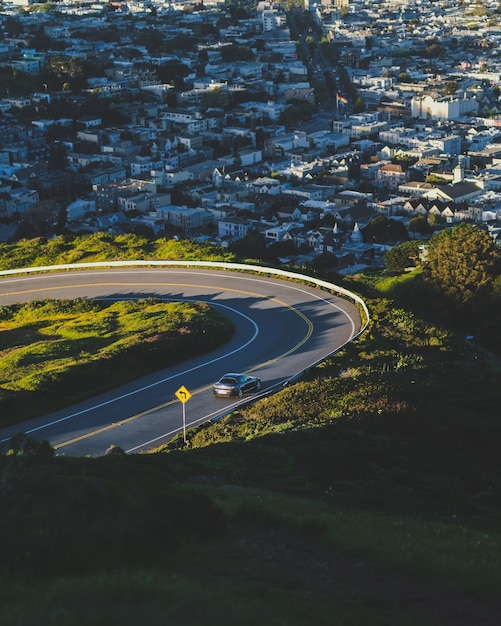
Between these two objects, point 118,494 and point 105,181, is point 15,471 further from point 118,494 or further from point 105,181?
point 105,181

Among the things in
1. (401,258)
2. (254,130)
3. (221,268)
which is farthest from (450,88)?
(221,268)

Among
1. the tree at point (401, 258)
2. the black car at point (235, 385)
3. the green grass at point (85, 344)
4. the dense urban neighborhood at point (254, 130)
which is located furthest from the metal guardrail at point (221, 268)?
the dense urban neighborhood at point (254, 130)

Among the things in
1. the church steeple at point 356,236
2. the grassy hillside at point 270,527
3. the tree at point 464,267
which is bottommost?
the church steeple at point 356,236

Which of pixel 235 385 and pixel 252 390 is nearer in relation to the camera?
pixel 235 385

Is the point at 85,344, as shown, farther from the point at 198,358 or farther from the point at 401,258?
the point at 401,258

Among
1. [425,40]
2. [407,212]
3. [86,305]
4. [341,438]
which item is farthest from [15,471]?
[425,40]

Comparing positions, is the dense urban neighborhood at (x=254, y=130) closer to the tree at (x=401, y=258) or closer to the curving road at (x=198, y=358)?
the tree at (x=401, y=258)

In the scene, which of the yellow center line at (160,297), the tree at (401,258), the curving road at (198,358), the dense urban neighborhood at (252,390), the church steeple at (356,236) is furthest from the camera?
the church steeple at (356,236)
